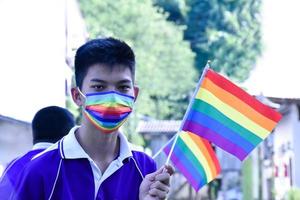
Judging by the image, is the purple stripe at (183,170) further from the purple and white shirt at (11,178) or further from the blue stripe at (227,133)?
the purple and white shirt at (11,178)

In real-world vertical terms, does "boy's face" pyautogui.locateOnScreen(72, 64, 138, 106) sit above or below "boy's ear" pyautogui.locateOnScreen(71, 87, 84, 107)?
above

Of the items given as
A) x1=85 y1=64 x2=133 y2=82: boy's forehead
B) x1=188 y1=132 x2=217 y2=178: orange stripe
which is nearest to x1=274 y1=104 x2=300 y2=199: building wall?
x1=188 y1=132 x2=217 y2=178: orange stripe

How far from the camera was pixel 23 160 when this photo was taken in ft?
8.34

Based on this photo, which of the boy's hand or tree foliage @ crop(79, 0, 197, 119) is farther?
tree foliage @ crop(79, 0, 197, 119)

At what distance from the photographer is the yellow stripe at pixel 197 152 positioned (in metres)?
3.94

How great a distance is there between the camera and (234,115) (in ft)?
11.1

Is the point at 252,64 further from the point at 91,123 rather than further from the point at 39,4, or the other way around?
the point at 91,123

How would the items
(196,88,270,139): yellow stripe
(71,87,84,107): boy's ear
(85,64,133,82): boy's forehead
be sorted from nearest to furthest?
(85,64,133,82): boy's forehead
(71,87,84,107): boy's ear
(196,88,270,139): yellow stripe

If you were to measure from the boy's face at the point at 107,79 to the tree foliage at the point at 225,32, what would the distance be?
98.1ft

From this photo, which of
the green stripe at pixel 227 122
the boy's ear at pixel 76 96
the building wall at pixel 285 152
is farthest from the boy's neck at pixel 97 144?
the building wall at pixel 285 152

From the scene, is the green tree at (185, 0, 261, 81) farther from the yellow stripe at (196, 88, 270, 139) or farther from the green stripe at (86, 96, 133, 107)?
the green stripe at (86, 96, 133, 107)

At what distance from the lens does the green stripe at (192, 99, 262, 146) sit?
10.7 feet

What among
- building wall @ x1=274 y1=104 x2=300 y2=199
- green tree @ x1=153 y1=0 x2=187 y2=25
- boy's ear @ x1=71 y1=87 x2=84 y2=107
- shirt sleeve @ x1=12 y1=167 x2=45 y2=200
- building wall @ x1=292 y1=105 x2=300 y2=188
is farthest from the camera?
green tree @ x1=153 y1=0 x2=187 y2=25

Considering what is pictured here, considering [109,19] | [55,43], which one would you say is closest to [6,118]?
[55,43]
